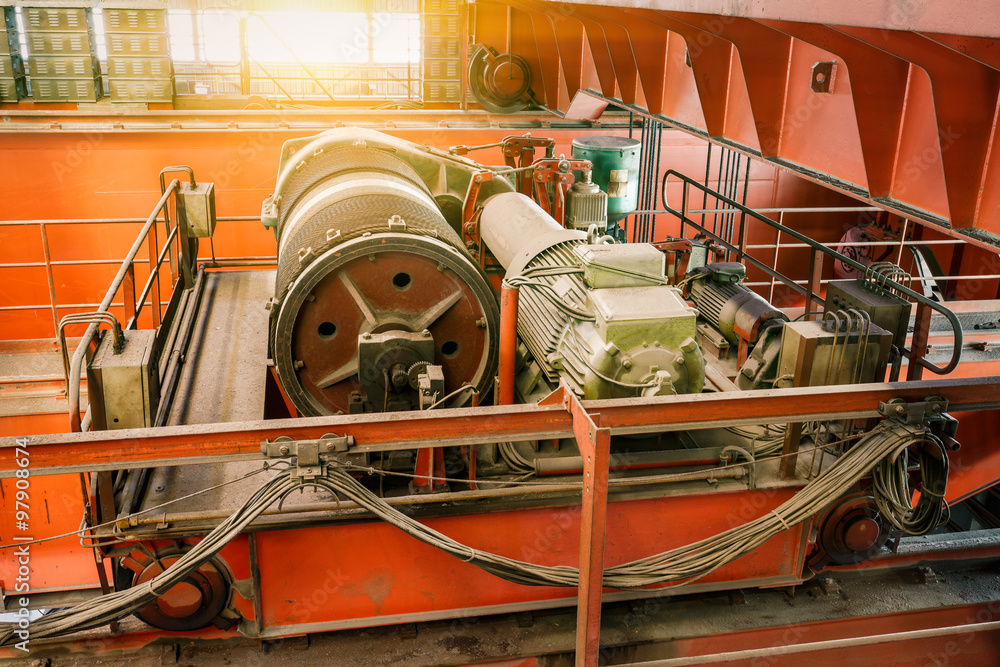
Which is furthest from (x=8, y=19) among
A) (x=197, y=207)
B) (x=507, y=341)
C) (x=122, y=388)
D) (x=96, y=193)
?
(x=507, y=341)

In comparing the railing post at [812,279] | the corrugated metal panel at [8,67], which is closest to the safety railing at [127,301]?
the corrugated metal panel at [8,67]

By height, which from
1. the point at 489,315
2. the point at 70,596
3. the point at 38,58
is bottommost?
the point at 70,596

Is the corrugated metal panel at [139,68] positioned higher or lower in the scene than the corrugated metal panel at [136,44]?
lower

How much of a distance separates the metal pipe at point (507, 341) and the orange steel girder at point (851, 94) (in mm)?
1648

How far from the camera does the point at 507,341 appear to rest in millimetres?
4250

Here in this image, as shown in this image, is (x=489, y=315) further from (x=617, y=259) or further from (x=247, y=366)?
(x=247, y=366)

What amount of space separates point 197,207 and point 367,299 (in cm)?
294

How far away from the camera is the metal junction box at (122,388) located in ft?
12.2

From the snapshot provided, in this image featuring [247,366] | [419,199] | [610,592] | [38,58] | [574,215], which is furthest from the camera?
[38,58]

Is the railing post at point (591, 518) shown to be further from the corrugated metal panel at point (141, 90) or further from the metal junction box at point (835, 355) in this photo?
the corrugated metal panel at point (141, 90)

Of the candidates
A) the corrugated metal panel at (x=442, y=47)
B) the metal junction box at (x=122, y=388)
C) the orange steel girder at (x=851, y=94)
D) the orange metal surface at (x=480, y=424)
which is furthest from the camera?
the corrugated metal panel at (x=442, y=47)

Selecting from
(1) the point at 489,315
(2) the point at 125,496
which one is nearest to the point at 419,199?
(1) the point at 489,315

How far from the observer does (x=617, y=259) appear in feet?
14.0

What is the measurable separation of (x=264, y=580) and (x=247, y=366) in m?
2.02
